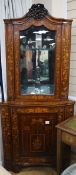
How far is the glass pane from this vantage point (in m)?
2.06

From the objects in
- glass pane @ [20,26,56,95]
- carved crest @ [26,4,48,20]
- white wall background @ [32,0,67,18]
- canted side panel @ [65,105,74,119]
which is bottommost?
canted side panel @ [65,105,74,119]

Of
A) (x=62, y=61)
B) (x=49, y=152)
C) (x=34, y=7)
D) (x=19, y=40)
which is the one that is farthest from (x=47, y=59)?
(x=49, y=152)

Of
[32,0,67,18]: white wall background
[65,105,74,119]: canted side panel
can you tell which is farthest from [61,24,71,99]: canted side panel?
[32,0,67,18]: white wall background

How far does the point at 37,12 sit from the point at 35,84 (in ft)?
2.32

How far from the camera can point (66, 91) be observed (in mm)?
2129

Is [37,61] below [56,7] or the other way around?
below

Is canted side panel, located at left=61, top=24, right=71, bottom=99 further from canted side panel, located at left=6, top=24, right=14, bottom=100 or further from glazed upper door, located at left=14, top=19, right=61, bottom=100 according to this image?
canted side panel, located at left=6, top=24, right=14, bottom=100

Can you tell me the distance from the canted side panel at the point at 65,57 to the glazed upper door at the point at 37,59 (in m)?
0.04

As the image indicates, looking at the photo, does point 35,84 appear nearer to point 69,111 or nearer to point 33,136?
point 69,111

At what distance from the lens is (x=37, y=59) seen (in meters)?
2.12

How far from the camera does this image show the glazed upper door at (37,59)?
2018 millimetres

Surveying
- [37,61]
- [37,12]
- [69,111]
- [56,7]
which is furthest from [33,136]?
[56,7]

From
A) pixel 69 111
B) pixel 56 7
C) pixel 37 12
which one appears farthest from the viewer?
pixel 56 7

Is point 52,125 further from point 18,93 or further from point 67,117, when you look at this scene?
point 18,93
